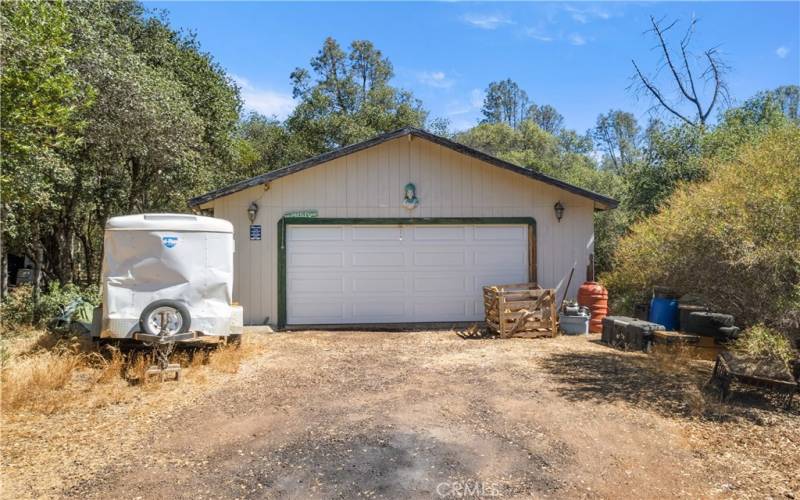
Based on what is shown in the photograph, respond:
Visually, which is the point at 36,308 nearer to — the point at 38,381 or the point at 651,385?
the point at 38,381

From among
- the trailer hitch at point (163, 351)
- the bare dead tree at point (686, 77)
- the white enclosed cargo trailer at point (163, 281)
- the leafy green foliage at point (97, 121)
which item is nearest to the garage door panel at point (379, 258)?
the white enclosed cargo trailer at point (163, 281)

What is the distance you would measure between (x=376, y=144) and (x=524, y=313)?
4.29m

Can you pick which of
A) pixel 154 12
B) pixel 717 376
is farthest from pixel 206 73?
pixel 717 376

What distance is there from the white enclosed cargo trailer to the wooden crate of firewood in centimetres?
465

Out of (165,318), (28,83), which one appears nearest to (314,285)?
(165,318)

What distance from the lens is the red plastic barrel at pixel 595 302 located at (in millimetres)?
9727

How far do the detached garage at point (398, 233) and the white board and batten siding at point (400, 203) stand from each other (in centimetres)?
2

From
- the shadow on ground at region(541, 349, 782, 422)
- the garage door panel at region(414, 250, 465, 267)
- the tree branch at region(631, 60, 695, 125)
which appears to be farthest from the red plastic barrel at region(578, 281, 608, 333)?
the tree branch at region(631, 60, 695, 125)

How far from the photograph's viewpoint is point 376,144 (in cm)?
997

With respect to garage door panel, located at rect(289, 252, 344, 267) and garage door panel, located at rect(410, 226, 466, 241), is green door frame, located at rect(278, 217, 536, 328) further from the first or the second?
garage door panel, located at rect(289, 252, 344, 267)

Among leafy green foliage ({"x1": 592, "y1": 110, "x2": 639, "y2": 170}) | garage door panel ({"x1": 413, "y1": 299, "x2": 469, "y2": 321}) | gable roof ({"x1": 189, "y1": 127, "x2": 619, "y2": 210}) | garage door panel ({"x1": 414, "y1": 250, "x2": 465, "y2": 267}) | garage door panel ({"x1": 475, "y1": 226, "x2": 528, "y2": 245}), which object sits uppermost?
leafy green foliage ({"x1": 592, "y1": 110, "x2": 639, "y2": 170})

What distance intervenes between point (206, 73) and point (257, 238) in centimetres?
915

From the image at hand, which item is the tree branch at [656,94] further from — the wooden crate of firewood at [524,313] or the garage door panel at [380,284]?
the garage door panel at [380,284]

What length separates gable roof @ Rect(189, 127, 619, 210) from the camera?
9.52 metres
